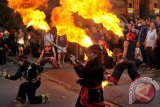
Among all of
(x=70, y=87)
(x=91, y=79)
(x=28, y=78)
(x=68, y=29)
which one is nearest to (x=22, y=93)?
(x=28, y=78)

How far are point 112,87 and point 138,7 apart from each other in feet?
57.6

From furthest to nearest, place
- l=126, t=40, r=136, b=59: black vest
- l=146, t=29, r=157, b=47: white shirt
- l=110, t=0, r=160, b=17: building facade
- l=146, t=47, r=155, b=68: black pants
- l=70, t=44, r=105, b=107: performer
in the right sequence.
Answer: l=110, t=0, r=160, b=17: building facade, l=146, t=47, r=155, b=68: black pants, l=146, t=29, r=157, b=47: white shirt, l=126, t=40, r=136, b=59: black vest, l=70, t=44, r=105, b=107: performer

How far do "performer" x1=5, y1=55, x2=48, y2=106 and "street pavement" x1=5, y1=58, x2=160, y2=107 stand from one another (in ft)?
6.42

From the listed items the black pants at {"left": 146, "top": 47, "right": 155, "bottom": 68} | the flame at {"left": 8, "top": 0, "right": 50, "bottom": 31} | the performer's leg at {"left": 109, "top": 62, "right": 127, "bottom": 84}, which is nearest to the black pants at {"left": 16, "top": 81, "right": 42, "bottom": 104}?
the flame at {"left": 8, "top": 0, "right": 50, "bottom": 31}

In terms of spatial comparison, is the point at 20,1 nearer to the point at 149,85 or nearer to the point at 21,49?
the point at 149,85

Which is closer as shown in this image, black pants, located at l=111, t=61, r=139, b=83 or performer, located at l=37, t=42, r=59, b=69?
black pants, located at l=111, t=61, r=139, b=83

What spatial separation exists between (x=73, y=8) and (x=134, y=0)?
17.8 meters

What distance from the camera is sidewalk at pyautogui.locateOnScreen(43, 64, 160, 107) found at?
10951 millimetres

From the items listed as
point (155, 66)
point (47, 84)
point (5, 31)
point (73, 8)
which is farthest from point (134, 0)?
point (73, 8)

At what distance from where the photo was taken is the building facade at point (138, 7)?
26.8 metres

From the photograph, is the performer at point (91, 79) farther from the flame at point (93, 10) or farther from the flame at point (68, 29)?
the flame at point (93, 10)

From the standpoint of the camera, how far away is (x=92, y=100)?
817cm

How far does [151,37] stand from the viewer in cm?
1536

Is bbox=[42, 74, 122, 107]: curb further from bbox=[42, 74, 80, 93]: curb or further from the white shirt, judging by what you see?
the white shirt
